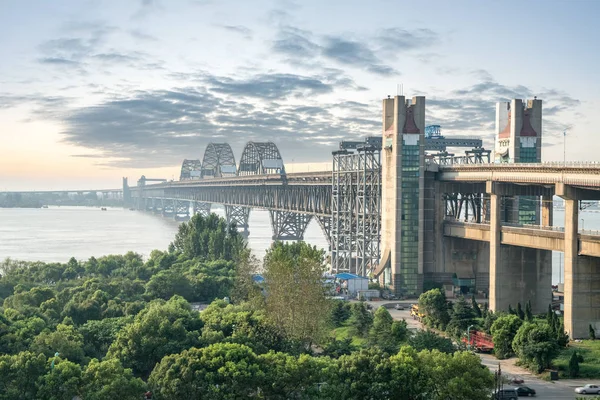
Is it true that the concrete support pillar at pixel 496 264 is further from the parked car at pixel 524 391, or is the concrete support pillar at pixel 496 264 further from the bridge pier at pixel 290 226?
the bridge pier at pixel 290 226

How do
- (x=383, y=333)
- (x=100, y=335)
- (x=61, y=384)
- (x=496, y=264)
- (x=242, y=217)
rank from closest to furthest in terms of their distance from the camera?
(x=61, y=384) → (x=100, y=335) → (x=383, y=333) → (x=496, y=264) → (x=242, y=217)

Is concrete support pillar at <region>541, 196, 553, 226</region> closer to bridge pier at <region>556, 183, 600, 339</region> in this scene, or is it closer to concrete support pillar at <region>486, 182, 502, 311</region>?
concrete support pillar at <region>486, 182, 502, 311</region>

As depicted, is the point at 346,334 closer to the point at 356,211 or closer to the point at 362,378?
the point at 362,378

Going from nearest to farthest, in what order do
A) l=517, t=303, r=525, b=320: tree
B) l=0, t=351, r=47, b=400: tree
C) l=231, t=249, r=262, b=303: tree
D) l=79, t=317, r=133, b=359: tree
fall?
l=0, t=351, r=47, b=400: tree, l=79, t=317, r=133, b=359: tree, l=517, t=303, r=525, b=320: tree, l=231, t=249, r=262, b=303: tree

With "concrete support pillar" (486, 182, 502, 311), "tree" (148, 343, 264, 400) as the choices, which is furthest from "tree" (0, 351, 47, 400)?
"concrete support pillar" (486, 182, 502, 311)

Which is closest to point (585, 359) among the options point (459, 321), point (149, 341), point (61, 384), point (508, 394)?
point (508, 394)

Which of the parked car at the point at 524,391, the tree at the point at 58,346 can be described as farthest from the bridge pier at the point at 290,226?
the parked car at the point at 524,391

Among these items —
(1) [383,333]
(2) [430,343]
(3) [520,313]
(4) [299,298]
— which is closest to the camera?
(2) [430,343]
